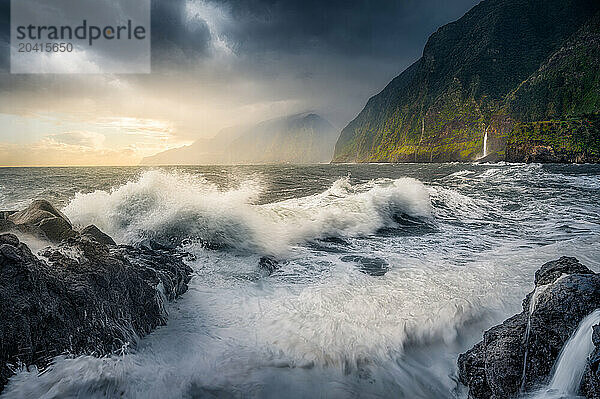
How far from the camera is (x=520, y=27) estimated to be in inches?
3974

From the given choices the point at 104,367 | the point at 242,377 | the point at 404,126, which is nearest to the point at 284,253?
the point at 242,377

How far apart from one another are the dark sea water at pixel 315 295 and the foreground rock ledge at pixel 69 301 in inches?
7.1

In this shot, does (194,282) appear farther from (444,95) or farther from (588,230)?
(444,95)

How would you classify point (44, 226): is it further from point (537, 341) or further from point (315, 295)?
Result: point (537, 341)

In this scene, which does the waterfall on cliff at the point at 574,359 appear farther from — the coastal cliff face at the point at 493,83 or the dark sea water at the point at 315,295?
the coastal cliff face at the point at 493,83

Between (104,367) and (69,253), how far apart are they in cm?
173

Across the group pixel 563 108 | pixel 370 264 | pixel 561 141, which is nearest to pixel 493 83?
pixel 563 108

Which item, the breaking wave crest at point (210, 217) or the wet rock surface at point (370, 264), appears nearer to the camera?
the wet rock surface at point (370, 264)

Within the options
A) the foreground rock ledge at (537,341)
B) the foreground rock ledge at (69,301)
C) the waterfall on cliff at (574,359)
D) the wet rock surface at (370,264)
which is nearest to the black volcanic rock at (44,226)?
the foreground rock ledge at (69,301)

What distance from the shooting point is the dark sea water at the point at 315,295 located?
3.21 metres

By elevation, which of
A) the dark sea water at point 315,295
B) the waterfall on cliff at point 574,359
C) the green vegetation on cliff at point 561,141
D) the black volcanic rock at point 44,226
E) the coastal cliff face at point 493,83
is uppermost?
the coastal cliff face at point 493,83

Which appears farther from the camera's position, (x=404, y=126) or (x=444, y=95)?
(x=404, y=126)

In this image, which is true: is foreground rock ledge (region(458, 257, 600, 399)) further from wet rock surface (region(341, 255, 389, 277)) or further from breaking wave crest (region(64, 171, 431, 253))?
breaking wave crest (region(64, 171, 431, 253))

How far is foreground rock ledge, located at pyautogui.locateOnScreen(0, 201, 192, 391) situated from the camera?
2621mm
